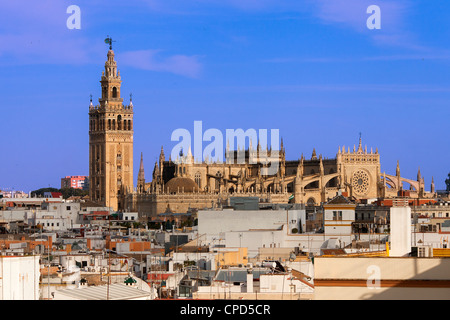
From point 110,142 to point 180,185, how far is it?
9.91m

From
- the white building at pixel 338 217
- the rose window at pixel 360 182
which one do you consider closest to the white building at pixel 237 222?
the white building at pixel 338 217

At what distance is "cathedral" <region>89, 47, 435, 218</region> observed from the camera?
109 m

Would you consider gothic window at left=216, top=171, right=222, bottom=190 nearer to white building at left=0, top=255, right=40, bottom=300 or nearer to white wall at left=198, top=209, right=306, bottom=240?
white wall at left=198, top=209, right=306, bottom=240

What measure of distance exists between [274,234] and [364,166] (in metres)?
77.4

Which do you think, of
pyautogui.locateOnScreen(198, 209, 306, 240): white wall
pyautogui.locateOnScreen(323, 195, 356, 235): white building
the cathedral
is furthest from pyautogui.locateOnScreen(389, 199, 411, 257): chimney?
the cathedral

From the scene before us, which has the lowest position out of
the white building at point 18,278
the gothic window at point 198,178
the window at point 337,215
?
the white building at point 18,278

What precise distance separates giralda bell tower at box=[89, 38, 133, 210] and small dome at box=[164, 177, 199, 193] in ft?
17.9

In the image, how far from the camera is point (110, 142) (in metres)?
114

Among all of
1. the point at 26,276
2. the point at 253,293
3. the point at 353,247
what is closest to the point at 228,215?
the point at 353,247

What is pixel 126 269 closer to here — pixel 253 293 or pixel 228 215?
pixel 253 293

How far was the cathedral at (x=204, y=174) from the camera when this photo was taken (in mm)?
109062

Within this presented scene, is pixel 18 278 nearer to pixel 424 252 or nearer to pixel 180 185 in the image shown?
pixel 424 252

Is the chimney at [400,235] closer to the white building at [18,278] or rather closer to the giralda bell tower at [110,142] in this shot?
the white building at [18,278]

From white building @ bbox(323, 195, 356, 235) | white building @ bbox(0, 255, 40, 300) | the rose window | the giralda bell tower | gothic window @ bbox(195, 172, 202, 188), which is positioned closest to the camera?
white building @ bbox(0, 255, 40, 300)
